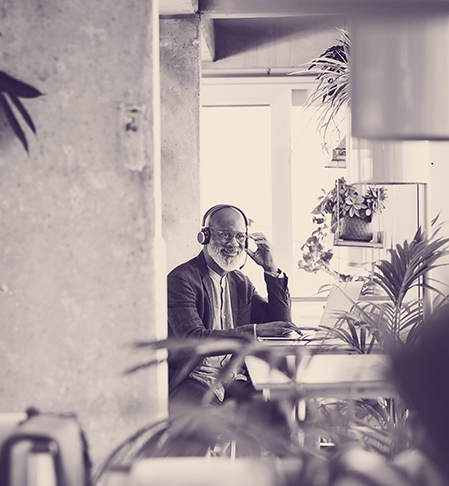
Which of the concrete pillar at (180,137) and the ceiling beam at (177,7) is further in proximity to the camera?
the concrete pillar at (180,137)

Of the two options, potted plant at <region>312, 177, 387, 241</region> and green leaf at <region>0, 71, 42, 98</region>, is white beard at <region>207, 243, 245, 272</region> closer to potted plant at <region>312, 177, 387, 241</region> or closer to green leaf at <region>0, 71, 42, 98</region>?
potted plant at <region>312, 177, 387, 241</region>

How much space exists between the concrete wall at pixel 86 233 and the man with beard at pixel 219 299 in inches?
48.1

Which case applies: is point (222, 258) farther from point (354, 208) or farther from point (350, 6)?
point (350, 6)

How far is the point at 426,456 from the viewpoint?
0.69m

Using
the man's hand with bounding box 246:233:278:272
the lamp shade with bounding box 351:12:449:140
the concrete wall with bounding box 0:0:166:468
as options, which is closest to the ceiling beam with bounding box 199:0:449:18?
the lamp shade with bounding box 351:12:449:140

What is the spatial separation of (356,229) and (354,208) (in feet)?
0.39

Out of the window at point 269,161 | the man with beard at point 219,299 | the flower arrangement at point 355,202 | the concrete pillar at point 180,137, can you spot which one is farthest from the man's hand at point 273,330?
the window at point 269,161

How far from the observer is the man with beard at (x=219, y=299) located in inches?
106

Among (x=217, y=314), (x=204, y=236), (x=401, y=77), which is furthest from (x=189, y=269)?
(x=401, y=77)

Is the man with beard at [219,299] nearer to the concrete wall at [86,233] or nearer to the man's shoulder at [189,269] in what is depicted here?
the man's shoulder at [189,269]

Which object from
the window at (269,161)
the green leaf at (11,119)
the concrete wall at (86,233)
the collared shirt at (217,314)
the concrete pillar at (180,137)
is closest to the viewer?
the green leaf at (11,119)

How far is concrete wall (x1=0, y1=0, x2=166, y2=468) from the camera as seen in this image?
128 cm

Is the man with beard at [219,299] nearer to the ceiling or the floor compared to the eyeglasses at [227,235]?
nearer to the floor

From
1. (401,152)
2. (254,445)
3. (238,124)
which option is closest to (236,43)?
(238,124)
